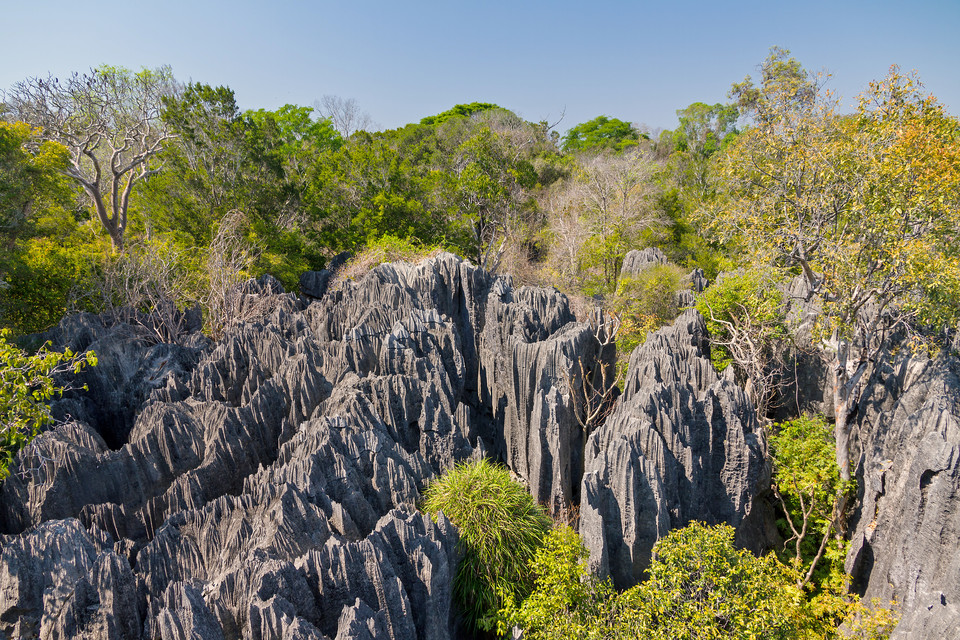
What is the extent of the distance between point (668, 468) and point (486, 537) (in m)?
4.21

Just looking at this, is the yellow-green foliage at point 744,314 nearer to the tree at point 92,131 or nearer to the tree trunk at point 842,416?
the tree trunk at point 842,416

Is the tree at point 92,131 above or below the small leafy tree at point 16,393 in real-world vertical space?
above

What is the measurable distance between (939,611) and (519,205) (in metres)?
31.6

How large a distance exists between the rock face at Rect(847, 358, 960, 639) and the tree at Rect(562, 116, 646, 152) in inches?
1961

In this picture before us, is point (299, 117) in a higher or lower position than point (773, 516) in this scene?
higher

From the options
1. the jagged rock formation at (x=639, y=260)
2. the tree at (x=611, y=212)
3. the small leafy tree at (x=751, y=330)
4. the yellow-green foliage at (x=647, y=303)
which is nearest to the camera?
the small leafy tree at (x=751, y=330)

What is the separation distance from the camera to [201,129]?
24.8 meters

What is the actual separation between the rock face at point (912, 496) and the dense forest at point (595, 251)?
0.53 metres

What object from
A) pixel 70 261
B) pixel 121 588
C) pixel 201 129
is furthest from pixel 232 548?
pixel 201 129

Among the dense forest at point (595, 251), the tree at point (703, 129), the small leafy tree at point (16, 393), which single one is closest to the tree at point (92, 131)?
the dense forest at point (595, 251)

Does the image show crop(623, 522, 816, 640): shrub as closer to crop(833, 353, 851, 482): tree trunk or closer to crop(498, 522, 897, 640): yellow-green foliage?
crop(498, 522, 897, 640): yellow-green foliage

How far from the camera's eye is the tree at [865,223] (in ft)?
34.7

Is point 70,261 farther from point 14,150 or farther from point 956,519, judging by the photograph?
point 956,519

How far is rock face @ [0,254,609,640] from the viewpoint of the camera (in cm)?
779
